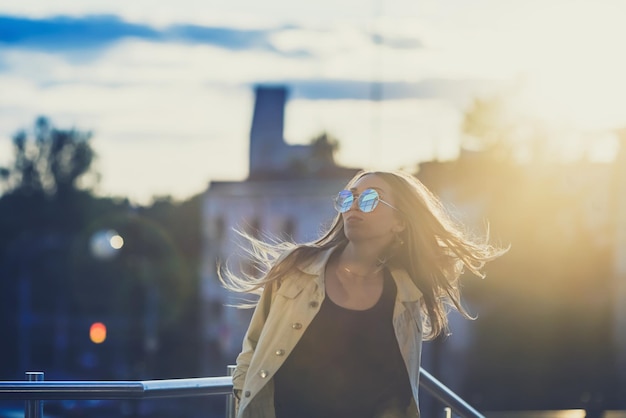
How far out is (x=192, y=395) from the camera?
4793 mm

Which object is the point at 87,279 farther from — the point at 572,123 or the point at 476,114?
the point at 572,123

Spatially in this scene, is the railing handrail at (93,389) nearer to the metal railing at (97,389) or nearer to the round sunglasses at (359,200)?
the metal railing at (97,389)

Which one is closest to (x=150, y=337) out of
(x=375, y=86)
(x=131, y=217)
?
(x=131, y=217)

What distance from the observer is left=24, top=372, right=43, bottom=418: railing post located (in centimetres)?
475

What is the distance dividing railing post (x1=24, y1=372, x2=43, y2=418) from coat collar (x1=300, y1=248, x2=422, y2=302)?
53.6 inches

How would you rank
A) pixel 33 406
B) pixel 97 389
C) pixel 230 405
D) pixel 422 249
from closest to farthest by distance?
1. pixel 422 249
2. pixel 97 389
3. pixel 33 406
4. pixel 230 405

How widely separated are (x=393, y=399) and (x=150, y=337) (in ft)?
182

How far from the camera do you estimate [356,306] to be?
13.3ft

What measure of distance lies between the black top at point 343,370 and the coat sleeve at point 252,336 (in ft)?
0.66

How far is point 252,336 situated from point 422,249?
0.77 metres

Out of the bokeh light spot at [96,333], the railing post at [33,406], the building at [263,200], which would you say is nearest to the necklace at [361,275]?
the railing post at [33,406]

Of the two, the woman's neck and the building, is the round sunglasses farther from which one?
the building

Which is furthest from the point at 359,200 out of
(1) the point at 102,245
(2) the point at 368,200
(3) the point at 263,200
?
(1) the point at 102,245

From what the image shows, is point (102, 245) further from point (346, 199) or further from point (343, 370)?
point (343, 370)
